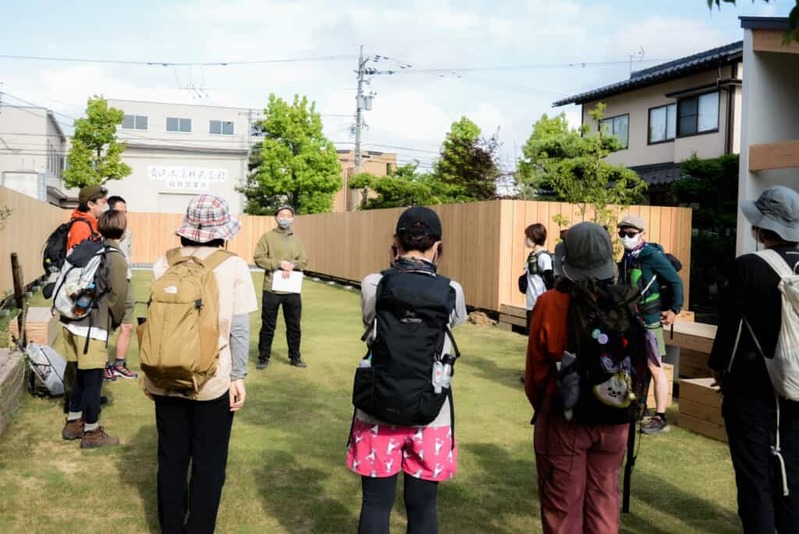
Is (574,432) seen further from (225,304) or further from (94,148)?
(94,148)

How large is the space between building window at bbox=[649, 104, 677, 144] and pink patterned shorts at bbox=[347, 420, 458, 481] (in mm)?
23347

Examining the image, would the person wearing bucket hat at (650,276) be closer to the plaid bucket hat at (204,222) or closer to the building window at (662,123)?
the plaid bucket hat at (204,222)

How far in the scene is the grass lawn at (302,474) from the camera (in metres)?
4.64

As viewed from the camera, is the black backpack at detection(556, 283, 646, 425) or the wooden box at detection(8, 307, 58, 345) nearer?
the black backpack at detection(556, 283, 646, 425)

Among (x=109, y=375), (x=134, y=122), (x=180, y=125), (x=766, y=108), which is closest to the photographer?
(x=109, y=375)

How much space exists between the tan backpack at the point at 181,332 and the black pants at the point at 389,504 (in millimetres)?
905

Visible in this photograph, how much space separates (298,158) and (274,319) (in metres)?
34.2

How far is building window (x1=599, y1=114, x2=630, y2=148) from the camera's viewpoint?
88.0 ft

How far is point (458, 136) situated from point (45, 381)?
2769 centimetres

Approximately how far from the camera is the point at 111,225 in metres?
6.12

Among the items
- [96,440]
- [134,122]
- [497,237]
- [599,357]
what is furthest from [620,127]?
[134,122]

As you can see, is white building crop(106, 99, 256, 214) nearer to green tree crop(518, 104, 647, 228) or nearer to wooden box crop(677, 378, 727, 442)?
green tree crop(518, 104, 647, 228)

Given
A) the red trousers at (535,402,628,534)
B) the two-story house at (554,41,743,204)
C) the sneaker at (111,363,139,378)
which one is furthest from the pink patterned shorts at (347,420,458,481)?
the two-story house at (554,41,743,204)

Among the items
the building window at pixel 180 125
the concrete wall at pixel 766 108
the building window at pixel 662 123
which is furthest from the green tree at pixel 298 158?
the concrete wall at pixel 766 108
